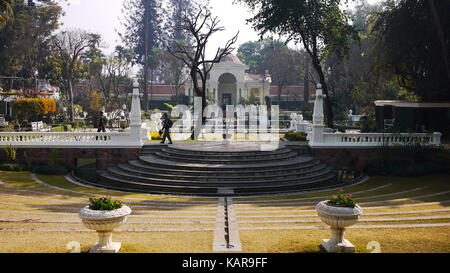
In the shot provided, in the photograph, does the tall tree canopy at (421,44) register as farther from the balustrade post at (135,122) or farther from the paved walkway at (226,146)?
the balustrade post at (135,122)

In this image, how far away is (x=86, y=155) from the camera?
59.0 feet

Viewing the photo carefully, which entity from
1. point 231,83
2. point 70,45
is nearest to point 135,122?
point 70,45

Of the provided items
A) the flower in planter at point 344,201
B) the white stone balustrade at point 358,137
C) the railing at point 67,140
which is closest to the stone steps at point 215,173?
the railing at point 67,140

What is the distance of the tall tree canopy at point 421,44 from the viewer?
18.8 m

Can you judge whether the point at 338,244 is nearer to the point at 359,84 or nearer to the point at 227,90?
the point at 359,84

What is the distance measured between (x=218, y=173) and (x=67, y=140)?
8113mm

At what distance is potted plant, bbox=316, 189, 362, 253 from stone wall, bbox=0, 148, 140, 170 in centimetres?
1266

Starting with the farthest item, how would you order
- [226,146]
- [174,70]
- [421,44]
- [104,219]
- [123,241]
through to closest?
[174,70] → [421,44] → [226,146] → [123,241] → [104,219]

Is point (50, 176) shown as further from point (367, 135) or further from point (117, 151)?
point (367, 135)

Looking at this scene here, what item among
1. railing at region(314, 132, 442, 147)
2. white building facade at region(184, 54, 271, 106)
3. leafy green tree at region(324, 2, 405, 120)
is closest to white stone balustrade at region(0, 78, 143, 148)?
railing at region(314, 132, 442, 147)

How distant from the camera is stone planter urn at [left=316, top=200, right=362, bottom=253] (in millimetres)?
6652

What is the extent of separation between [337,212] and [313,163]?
10.9m

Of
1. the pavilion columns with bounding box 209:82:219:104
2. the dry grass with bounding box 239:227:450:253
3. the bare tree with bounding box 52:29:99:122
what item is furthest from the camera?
the pavilion columns with bounding box 209:82:219:104

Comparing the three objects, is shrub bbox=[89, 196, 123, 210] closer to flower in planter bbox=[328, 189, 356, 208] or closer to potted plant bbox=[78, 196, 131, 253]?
potted plant bbox=[78, 196, 131, 253]
